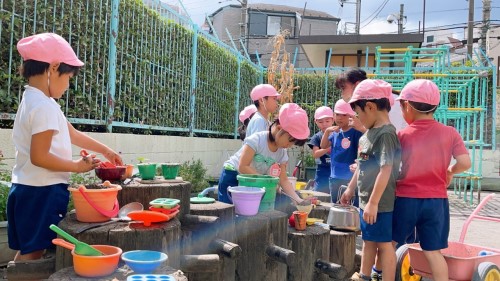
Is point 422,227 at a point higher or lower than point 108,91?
lower

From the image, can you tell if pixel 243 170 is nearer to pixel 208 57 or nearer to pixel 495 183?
pixel 208 57

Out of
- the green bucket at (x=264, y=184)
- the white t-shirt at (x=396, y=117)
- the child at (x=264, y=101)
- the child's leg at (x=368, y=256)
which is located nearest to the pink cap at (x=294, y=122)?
the green bucket at (x=264, y=184)

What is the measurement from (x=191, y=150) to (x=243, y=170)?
5.48 meters


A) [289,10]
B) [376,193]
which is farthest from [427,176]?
[289,10]

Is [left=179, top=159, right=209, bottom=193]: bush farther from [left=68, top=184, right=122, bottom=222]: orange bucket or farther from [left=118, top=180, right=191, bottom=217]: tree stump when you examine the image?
[left=68, top=184, right=122, bottom=222]: orange bucket

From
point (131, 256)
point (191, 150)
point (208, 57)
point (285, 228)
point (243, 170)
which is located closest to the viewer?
point (131, 256)

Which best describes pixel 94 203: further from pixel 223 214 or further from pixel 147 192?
pixel 223 214

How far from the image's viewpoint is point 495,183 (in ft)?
48.6

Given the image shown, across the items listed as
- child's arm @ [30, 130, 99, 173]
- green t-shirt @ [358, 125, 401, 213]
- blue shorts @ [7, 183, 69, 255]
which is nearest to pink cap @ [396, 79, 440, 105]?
green t-shirt @ [358, 125, 401, 213]

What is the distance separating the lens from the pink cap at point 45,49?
2.61m

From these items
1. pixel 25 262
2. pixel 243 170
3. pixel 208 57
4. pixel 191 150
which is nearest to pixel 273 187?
pixel 243 170

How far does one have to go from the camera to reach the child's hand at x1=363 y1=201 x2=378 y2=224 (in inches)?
129

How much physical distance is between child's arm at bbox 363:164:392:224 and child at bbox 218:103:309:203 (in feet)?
2.58

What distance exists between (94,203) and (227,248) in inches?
39.4
